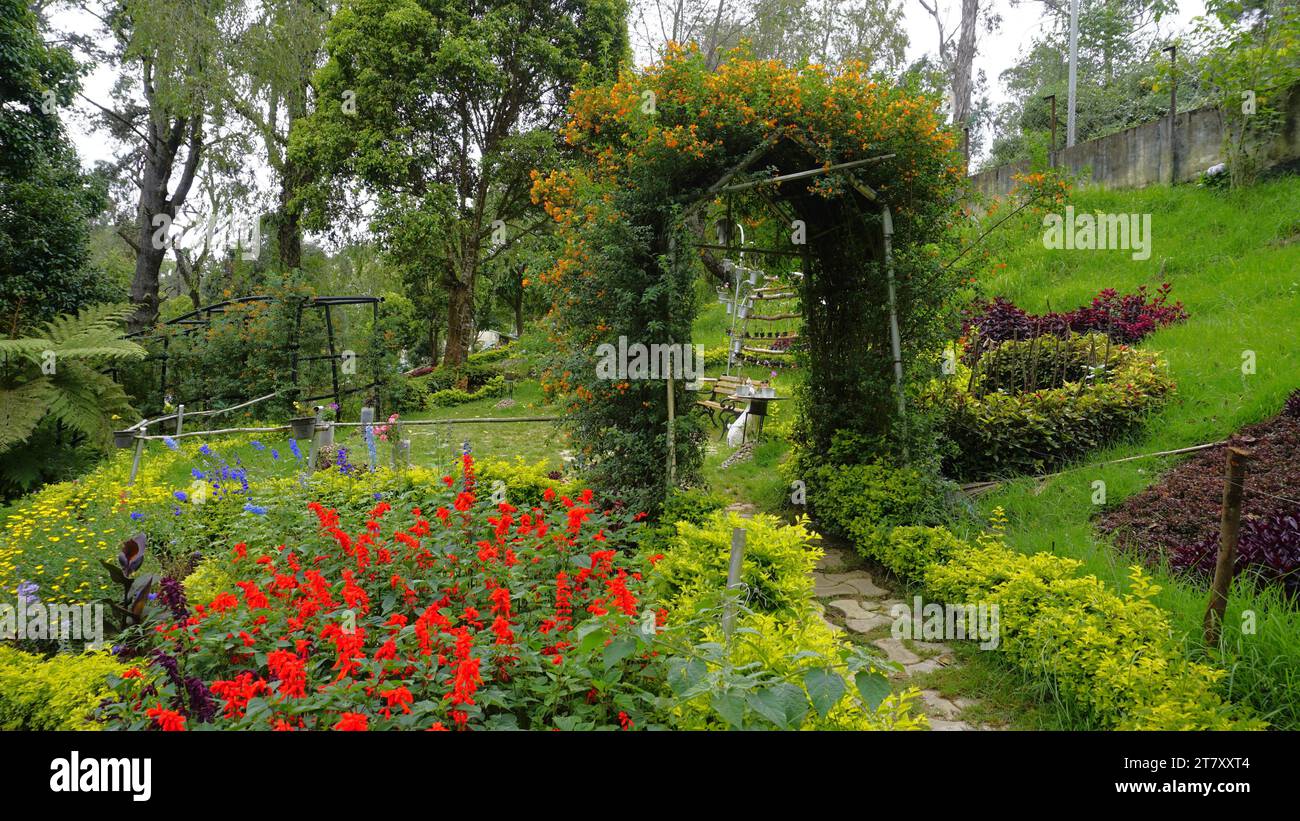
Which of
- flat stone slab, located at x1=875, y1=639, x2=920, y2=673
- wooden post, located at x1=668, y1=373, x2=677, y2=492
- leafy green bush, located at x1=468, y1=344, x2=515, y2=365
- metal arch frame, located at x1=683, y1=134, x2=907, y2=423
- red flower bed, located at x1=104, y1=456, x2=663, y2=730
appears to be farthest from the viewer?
leafy green bush, located at x1=468, y1=344, x2=515, y2=365

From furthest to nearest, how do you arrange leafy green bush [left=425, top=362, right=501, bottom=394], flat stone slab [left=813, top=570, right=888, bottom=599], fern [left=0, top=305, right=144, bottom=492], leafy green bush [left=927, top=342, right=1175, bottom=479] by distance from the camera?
1. leafy green bush [left=425, top=362, right=501, bottom=394]
2. fern [left=0, top=305, right=144, bottom=492]
3. leafy green bush [left=927, top=342, right=1175, bottom=479]
4. flat stone slab [left=813, top=570, right=888, bottom=599]

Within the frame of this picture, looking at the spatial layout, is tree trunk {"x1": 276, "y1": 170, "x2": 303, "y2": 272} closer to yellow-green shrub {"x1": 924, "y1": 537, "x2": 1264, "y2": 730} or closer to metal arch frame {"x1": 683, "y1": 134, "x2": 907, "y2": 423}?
metal arch frame {"x1": 683, "y1": 134, "x2": 907, "y2": 423}

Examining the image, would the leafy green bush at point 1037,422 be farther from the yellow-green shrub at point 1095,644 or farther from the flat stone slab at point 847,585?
the yellow-green shrub at point 1095,644

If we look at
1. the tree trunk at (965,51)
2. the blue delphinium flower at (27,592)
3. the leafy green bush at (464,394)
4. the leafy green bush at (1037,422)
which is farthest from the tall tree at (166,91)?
the tree trunk at (965,51)

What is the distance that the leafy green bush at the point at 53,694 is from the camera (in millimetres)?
2342

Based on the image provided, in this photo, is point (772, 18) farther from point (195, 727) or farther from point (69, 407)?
point (195, 727)

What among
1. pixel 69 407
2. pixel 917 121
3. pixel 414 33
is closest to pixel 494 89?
pixel 414 33

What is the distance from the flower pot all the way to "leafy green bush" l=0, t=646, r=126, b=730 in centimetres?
337

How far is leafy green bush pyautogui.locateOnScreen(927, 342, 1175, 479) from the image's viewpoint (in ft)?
20.2

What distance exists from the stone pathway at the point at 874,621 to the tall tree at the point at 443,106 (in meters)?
9.89

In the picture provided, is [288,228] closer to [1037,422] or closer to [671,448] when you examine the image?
[671,448]

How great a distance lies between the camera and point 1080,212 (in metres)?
11.9

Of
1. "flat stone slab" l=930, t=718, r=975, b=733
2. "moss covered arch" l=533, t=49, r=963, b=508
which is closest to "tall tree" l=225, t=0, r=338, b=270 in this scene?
"moss covered arch" l=533, t=49, r=963, b=508

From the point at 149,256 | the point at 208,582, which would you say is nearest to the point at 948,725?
the point at 208,582
